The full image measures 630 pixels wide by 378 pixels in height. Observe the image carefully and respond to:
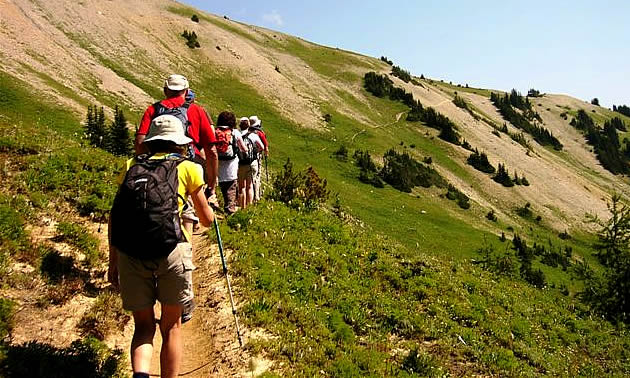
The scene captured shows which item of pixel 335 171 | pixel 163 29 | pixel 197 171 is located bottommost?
pixel 335 171

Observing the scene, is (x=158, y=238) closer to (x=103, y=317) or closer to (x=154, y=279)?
(x=154, y=279)

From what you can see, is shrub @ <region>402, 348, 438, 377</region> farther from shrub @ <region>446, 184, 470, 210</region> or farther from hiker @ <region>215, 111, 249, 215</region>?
shrub @ <region>446, 184, 470, 210</region>

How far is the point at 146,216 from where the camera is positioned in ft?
15.0

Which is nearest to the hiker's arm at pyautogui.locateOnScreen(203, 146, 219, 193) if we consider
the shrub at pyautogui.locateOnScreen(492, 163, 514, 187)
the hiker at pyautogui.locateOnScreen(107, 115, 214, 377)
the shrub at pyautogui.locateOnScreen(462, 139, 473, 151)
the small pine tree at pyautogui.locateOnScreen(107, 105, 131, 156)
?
the hiker at pyautogui.locateOnScreen(107, 115, 214, 377)

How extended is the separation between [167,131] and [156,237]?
132cm

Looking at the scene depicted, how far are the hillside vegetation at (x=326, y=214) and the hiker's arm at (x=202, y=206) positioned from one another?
266 cm

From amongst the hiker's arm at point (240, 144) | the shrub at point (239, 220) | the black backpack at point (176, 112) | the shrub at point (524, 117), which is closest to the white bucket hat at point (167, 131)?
the black backpack at point (176, 112)

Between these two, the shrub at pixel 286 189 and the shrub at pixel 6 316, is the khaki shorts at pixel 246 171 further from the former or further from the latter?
the shrub at pixel 6 316

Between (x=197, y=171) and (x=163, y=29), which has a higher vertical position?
(x=163, y=29)

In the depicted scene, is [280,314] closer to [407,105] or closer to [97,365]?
[97,365]

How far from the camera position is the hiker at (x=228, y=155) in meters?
11.9

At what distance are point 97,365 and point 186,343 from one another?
180 centimetres

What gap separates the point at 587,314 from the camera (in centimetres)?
1775

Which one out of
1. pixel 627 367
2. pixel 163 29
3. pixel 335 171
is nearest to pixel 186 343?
pixel 627 367
